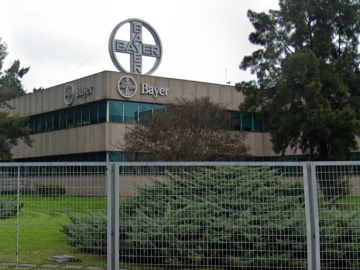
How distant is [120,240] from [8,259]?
7.41ft

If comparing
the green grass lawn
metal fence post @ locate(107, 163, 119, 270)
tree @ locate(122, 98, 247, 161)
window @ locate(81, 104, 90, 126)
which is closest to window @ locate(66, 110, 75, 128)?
window @ locate(81, 104, 90, 126)

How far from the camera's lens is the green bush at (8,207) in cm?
661

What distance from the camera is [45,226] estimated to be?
691cm

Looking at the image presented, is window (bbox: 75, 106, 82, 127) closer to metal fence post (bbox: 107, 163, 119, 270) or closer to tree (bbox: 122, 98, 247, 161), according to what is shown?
tree (bbox: 122, 98, 247, 161)

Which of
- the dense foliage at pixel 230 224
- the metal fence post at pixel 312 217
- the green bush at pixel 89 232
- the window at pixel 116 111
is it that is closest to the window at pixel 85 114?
the window at pixel 116 111

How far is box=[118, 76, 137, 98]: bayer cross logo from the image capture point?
32.3 m

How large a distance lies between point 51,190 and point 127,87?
26.4 meters

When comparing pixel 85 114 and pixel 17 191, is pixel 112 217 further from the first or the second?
pixel 85 114

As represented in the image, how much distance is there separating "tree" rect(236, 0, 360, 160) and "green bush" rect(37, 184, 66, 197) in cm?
1818

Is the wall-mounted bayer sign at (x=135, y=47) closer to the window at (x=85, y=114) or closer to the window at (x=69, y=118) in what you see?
the window at (x=85, y=114)

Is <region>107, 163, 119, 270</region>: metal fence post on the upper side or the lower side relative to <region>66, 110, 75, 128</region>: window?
lower

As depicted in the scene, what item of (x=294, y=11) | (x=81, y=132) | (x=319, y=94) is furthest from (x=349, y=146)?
(x=81, y=132)

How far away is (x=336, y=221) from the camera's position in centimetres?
645

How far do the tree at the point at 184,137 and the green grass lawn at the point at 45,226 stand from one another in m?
14.4
